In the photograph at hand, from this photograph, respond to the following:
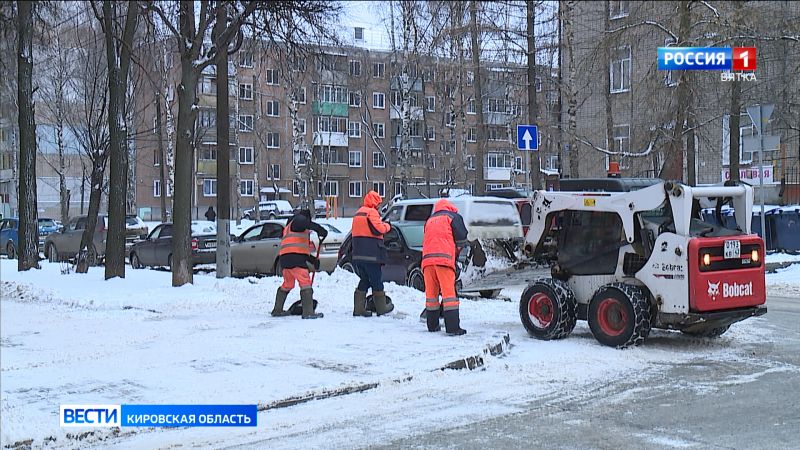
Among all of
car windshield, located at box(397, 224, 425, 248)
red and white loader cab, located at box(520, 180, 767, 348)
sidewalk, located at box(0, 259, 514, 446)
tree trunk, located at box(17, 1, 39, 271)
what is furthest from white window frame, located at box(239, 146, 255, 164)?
red and white loader cab, located at box(520, 180, 767, 348)

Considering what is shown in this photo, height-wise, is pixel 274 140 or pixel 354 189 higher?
pixel 274 140

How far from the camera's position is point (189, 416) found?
742 cm

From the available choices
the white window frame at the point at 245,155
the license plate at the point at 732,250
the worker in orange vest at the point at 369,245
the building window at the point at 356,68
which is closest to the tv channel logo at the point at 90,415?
the worker in orange vest at the point at 369,245

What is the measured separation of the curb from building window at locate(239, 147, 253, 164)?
64268 mm

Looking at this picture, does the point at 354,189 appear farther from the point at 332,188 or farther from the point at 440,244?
the point at 440,244

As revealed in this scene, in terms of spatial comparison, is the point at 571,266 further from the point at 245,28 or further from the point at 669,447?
the point at 245,28

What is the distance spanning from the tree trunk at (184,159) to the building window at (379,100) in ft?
193

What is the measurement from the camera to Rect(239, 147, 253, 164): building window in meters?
73.4

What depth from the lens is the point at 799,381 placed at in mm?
8695

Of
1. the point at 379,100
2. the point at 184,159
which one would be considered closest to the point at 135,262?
the point at 184,159

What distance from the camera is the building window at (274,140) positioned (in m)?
73.1

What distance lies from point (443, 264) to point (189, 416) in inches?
186

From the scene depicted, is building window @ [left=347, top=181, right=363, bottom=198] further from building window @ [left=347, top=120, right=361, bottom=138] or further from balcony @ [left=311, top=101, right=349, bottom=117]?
balcony @ [left=311, top=101, right=349, bottom=117]

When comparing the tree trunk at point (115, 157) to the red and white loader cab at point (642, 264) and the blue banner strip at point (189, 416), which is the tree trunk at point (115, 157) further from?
the blue banner strip at point (189, 416)
